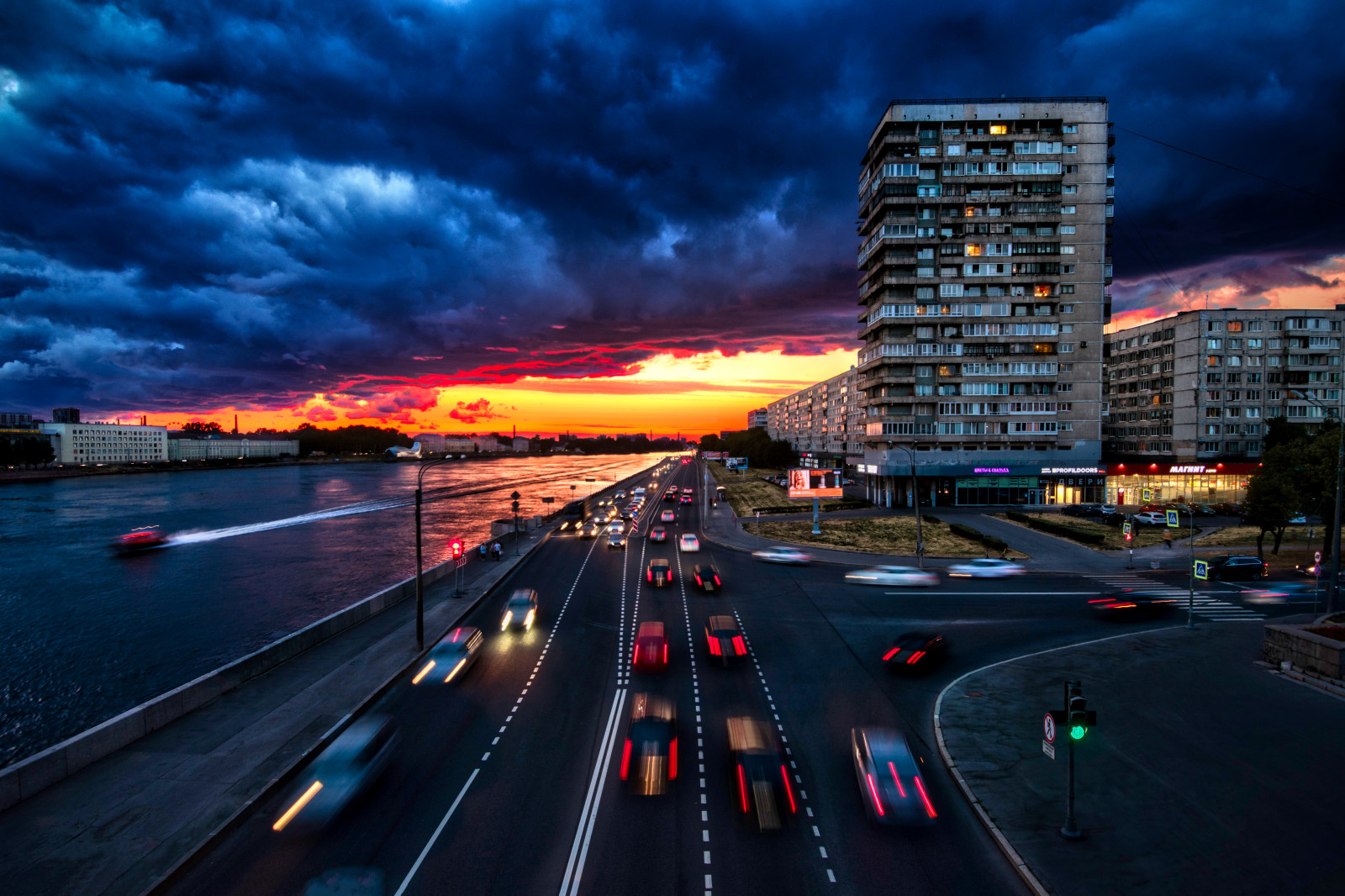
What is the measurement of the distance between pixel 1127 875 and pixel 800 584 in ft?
81.6

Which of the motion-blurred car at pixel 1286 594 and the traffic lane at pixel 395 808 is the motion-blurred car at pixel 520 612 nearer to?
the traffic lane at pixel 395 808

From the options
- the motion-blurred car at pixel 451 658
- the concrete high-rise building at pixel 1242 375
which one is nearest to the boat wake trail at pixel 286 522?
the motion-blurred car at pixel 451 658

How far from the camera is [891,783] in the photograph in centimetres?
1291

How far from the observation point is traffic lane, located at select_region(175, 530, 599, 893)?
11.3 m

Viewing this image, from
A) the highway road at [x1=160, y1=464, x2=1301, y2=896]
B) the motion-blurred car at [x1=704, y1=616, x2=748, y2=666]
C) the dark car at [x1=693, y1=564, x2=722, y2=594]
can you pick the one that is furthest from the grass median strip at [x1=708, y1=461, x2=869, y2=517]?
the motion-blurred car at [x1=704, y1=616, x2=748, y2=666]

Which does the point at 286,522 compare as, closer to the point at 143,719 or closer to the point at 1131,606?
the point at 143,719

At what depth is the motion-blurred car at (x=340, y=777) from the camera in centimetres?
1268

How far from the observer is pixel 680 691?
64.4 ft

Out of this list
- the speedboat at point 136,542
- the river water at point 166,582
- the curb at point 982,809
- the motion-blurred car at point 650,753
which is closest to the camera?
the curb at point 982,809

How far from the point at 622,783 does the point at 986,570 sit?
109 feet

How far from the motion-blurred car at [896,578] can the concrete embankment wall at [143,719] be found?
29544 mm

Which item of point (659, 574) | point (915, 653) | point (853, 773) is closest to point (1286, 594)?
point (915, 653)

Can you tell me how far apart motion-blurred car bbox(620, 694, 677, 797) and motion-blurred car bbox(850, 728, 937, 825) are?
4.81 meters

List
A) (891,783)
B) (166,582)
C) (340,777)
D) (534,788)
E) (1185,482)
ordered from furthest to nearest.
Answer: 1. (1185,482)
2. (166,582)
3. (534,788)
4. (340,777)
5. (891,783)
